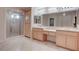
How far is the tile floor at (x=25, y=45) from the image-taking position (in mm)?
1856

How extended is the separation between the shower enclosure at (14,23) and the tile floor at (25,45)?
87 mm

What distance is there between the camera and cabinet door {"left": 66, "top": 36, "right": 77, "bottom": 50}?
5.89ft

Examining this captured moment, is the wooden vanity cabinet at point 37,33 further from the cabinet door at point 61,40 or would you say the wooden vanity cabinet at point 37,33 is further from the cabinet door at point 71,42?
the cabinet door at point 71,42

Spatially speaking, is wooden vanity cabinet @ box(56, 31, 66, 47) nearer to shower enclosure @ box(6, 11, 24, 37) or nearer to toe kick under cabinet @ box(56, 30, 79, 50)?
toe kick under cabinet @ box(56, 30, 79, 50)

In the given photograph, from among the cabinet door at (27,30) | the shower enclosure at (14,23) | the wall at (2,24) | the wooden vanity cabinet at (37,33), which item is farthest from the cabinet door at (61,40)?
the wall at (2,24)

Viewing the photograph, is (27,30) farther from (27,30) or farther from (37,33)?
(37,33)

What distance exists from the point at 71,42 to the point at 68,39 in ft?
0.23

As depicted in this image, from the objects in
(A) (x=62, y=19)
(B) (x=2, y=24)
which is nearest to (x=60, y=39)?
(A) (x=62, y=19)

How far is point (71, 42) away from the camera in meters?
1.82

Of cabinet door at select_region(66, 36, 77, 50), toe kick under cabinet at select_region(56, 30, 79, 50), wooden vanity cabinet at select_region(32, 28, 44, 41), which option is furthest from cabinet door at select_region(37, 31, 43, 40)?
cabinet door at select_region(66, 36, 77, 50)

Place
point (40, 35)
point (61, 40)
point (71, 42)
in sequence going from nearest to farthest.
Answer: point (71, 42), point (61, 40), point (40, 35)
